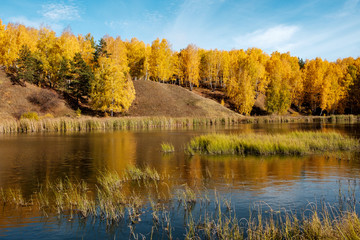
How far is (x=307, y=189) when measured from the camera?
14492 millimetres

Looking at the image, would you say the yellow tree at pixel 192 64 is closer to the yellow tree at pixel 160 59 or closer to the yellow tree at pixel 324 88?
the yellow tree at pixel 160 59

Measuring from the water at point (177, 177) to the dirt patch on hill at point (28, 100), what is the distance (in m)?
42.0

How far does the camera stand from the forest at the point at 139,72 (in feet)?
244

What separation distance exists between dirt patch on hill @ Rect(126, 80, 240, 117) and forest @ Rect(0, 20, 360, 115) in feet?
18.0

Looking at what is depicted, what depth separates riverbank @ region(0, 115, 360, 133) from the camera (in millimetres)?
49344

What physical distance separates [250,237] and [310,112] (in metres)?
101

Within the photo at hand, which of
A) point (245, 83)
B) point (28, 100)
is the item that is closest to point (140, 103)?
point (28, 100)

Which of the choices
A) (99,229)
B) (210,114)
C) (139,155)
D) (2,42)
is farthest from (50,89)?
(99,229)

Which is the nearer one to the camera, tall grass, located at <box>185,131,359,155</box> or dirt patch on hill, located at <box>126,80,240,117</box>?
tall grass, located at <box>185,131,359,155</box>

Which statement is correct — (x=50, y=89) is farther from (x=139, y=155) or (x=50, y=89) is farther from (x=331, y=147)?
(x=331, y=147)

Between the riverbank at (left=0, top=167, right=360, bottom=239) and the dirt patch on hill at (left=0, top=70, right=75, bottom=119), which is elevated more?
the dirt patch on hill at (left=0, top=70, right=75, bottom=119)

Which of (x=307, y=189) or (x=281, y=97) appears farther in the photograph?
(x=281, y=97)

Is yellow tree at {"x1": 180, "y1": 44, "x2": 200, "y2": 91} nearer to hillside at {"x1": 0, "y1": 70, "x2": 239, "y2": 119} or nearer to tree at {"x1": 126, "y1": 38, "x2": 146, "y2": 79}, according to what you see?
A: hillside at {"x1": 0, "y1": 70, "x2": 239, "y2": 119}

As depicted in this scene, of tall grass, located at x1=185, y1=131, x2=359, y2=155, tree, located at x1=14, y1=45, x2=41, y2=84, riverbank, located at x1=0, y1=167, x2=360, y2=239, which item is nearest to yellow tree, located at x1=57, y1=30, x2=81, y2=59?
tree, located at x1=14, y1=45, x2=41, y2=84
